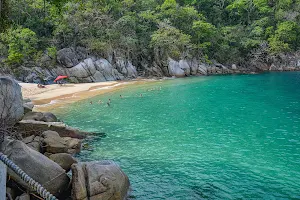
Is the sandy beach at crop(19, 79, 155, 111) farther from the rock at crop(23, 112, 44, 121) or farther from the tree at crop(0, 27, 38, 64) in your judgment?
the rock at crop(23, 112, 44, 121)

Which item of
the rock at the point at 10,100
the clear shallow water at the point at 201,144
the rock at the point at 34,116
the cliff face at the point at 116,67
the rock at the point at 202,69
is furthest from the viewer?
the rock at the point at 202,69

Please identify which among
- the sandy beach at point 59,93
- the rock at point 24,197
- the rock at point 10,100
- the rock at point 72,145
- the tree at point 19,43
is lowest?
the sandy beach at point 59,93

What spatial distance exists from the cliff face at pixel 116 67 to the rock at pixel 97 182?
125 feet

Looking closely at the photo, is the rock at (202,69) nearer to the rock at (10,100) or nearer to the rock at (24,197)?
the rock at (10,100)

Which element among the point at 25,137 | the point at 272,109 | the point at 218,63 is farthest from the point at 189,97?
the point at 218,63

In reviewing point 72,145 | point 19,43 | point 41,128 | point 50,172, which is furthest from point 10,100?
point 19,43

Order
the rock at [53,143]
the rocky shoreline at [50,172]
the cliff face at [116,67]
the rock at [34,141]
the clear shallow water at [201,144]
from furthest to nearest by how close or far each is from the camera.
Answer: the cliff face at [116,67]
the rock at [53,143]
the rock at [34,141]
the clear shallow water at [201,144]
the rocky shoreline at [50,172]

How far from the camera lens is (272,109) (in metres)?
24.4

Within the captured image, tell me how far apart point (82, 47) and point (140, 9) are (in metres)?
17.5

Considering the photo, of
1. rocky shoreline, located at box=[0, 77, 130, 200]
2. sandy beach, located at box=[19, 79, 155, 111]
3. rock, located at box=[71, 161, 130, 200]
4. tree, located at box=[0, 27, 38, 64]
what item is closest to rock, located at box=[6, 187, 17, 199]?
rocky shoreline, located at box=[0, 77, 130, 200]

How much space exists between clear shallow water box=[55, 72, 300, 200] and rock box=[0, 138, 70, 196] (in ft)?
9.26

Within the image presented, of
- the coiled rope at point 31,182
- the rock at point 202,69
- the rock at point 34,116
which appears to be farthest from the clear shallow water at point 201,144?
the rock at point 202,69

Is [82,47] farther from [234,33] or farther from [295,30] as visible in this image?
[295,30]

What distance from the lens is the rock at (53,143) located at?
12.3m
